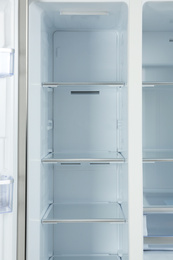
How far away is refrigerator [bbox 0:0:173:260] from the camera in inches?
60.8

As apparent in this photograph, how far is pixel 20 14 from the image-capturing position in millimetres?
1553

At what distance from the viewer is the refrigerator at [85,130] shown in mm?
1544

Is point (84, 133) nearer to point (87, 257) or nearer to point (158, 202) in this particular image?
point (158, 202)

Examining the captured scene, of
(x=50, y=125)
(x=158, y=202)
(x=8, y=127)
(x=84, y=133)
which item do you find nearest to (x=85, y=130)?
(x=84, y=133)

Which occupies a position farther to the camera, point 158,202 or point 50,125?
point 50,125

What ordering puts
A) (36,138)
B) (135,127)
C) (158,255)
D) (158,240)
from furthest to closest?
(158,255) → (158,240) → (36,138) → (135,127)

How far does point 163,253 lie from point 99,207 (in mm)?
455

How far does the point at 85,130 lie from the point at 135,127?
26.0 inches

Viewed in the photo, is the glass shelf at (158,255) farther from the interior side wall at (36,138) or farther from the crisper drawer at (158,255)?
the interior side wall at (36,138)

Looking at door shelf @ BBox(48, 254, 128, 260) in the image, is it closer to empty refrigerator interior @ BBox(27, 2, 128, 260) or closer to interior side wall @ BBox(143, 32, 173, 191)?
empty refrigerator interior @ BBox(27, 2, 128, 260)

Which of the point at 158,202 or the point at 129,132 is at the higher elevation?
the point at 129,132

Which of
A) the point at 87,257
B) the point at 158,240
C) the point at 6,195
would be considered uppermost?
the point at 6,195

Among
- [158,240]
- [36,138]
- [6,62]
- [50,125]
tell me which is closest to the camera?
[6,62]

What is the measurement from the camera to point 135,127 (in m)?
1.56
